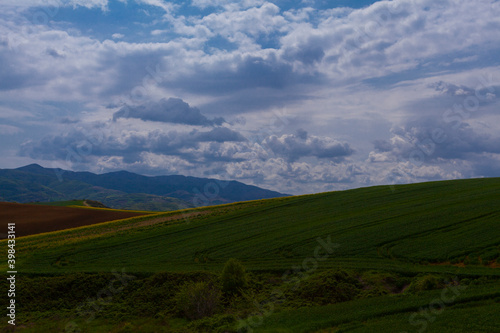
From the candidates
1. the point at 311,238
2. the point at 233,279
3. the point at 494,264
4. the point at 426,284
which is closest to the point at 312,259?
the point at 311,238

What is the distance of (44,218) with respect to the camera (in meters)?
81.8

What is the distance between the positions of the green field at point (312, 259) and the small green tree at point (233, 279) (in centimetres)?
98

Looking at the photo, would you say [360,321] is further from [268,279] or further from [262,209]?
[262,209]

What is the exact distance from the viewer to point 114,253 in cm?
4803

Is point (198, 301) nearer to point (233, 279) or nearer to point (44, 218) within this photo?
point (233, 279)

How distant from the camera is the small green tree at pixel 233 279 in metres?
32.8

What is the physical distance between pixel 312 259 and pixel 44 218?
229 feet

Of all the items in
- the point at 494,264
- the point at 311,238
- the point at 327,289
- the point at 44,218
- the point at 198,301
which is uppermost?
the point at 311,238

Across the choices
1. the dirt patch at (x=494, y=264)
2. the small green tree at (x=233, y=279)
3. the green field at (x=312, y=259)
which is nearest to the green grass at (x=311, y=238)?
the green field at (x=312, y=259)

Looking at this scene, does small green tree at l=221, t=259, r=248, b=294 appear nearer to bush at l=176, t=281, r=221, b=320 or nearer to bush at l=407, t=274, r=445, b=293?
bush at l=176, t=281, r=221, b=320

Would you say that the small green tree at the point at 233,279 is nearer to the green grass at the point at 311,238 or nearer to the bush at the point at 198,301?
the bush at the point at 198,301

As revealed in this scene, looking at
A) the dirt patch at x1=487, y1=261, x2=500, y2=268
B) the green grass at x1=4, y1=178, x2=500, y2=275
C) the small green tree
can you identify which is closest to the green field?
the dirt patch at x1=487, y1=261, x2=500, y2=268

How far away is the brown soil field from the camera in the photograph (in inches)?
2940

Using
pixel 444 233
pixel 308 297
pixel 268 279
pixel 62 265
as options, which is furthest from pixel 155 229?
pixel 444 233
